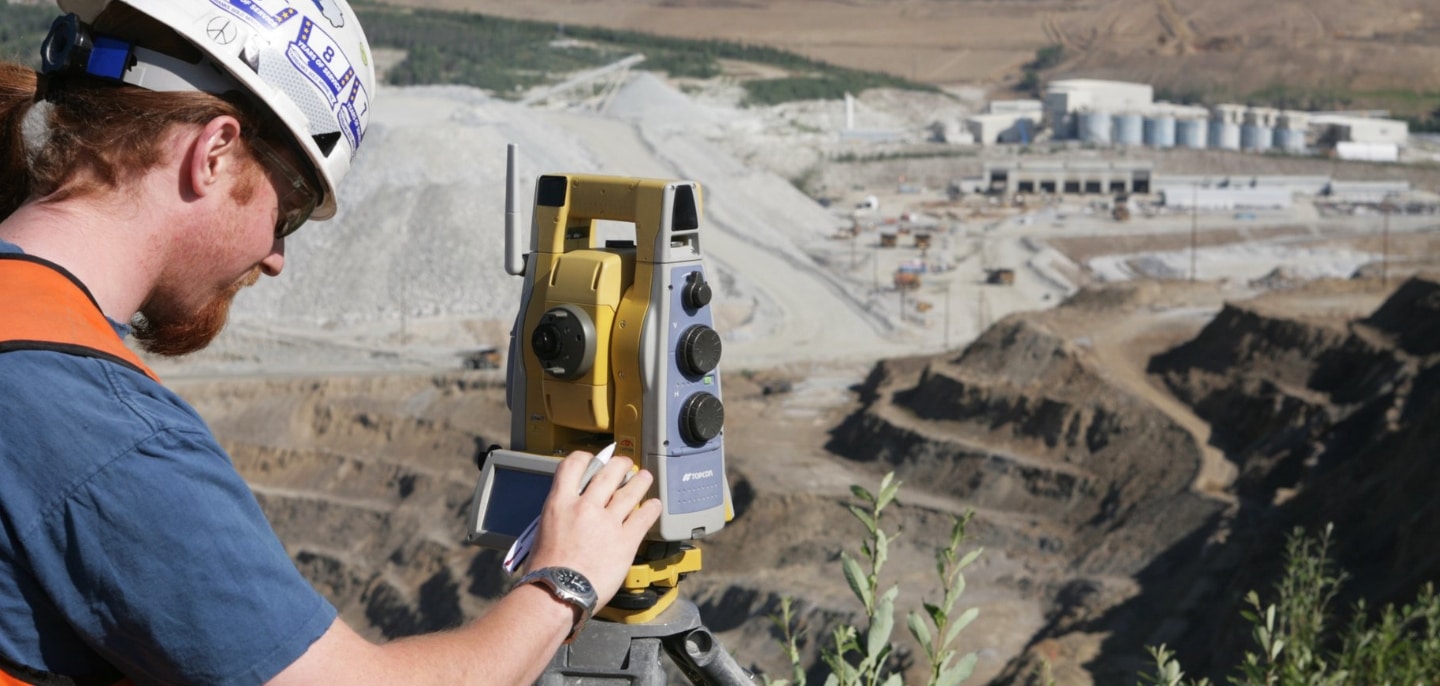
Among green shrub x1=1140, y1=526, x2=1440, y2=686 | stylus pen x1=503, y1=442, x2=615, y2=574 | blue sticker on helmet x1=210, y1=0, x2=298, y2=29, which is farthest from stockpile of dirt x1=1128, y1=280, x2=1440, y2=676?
blue sticker on helmet x1=210, y1=0, x2=298, y2=29

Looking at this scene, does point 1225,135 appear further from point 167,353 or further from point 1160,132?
point 167,353

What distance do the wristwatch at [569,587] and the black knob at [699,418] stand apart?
1.00 metres

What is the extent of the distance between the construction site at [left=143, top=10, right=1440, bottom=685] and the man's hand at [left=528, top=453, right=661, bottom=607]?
6.02 meters

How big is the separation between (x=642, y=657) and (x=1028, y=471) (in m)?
23.9

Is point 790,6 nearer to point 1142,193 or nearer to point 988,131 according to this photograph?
point 988,131

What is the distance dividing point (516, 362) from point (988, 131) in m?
82.9

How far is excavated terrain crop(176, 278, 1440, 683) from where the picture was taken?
1991 cm

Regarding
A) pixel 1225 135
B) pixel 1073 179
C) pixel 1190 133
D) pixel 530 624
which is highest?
pixel 530 624

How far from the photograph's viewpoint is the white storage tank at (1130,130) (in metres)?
82.8

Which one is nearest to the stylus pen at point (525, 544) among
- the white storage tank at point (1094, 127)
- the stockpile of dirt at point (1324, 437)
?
the stockpile of dirt at point (1324, 437)

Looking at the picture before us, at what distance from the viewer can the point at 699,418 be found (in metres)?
2.96

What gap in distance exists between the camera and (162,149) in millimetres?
1818

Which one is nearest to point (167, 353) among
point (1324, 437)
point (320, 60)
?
point (320, 60)

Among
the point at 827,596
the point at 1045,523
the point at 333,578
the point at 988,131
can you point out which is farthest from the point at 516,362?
the point at 988,131
